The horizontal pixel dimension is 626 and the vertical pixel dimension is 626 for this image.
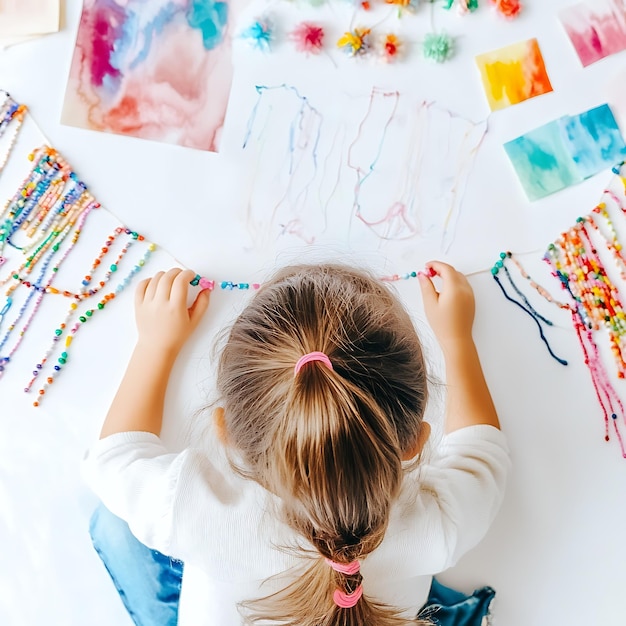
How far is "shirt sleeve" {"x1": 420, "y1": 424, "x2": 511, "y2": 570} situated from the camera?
28.2 inches

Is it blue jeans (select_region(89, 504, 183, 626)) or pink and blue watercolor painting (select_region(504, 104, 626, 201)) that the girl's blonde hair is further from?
pink and blue watercolor painting (select_region(504, 104, 626, 201))

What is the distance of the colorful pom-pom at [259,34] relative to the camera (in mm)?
927

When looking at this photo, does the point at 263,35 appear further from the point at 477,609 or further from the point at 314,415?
the point at 477,609

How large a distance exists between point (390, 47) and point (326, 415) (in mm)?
624

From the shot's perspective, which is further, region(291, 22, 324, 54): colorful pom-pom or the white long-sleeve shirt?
region(291, 22, 324, 54): colorful pom-pom

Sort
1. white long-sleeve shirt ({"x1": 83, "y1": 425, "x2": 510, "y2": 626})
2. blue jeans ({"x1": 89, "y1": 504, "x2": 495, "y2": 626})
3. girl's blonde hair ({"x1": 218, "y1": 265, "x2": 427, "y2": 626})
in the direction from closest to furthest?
1. girl's blonde hair ({"x1": 218, "y1": 265, "x2": 427, "y2": 626})
2. white long-sleeve shirt ({"x1": 83, "y1": 425, "x2": 510, "y2": 626})
3. blue jeans ({"x1": 89, "y1": 504, "x2": 495, "y2": 626})

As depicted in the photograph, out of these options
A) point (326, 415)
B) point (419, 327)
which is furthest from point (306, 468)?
point (419, 327)

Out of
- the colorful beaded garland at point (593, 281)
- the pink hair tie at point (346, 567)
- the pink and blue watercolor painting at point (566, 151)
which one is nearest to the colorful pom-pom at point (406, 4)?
the pink and blue watercolor painting at point (566, 151)

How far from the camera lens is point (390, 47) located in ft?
3.04

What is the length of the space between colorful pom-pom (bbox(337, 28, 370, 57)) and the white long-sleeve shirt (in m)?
0.57

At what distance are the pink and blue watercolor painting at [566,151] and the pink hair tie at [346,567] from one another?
59 cm

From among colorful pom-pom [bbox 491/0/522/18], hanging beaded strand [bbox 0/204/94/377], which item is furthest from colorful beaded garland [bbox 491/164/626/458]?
hanging beaded strand [bbox 0/204/94/377]

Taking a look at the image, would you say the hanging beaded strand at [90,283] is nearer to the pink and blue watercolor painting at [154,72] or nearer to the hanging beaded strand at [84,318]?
the hanging beaded strand at [84,318]

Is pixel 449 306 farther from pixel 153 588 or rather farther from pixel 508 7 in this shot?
pixel 153 588
